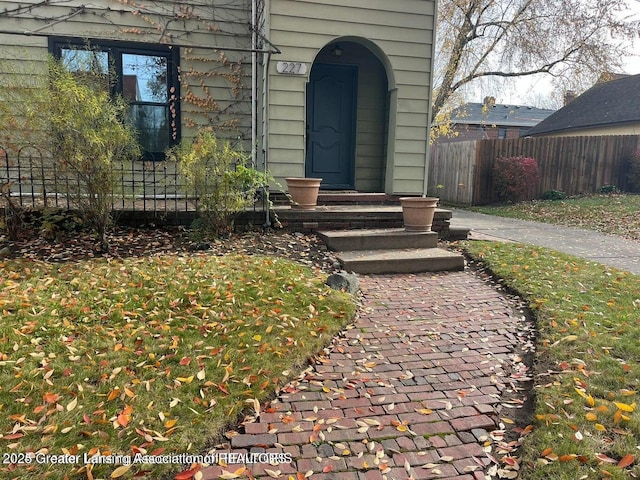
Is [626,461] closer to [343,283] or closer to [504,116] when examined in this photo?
[343,283]

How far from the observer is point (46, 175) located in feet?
18.7

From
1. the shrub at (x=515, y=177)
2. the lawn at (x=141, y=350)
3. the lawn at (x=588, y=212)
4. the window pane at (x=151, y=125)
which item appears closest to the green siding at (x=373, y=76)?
the window pane at (x=151, y=125)

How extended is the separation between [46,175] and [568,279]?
246 inches

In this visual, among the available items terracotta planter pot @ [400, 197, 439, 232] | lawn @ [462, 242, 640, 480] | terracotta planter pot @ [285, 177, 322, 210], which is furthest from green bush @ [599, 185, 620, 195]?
terracotta planter pot @ [285, 177, 322, 210]

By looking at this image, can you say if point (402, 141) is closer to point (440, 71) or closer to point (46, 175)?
point (46, 175)

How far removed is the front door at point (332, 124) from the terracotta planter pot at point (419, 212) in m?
2.06

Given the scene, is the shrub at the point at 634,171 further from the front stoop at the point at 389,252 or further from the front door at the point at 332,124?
the front stoop at the point at 389,252

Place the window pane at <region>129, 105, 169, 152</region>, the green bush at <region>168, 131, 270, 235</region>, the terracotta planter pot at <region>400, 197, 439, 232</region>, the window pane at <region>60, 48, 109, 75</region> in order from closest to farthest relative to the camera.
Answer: the green bush at <region>168, 131, 270, 235</region>, the window pane at <region>60, 48, 109, 75</region>, the terracotta planter pot at <region>400, 197, 439, 232</region>, the window pane at <region>129, 105, 169, 152</region>

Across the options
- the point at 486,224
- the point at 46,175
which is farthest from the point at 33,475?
the point at 486,224

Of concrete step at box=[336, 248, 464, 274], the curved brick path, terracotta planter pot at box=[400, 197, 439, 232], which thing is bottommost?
the curved brick path

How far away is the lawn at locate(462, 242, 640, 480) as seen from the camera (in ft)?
7.20

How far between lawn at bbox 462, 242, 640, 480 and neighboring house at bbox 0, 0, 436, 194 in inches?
136

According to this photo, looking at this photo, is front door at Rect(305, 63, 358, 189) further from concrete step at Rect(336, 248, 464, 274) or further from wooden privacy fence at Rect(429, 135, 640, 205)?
wooden privacy fence at Rect(429, 135, 640, 205)

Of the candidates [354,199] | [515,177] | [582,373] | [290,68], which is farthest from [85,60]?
[515,177]
